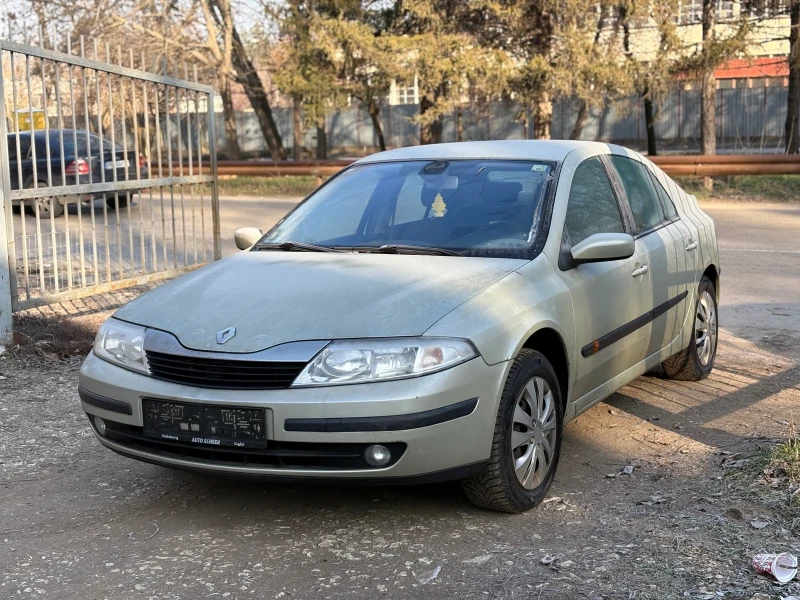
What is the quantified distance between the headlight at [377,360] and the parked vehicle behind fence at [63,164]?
4.04m

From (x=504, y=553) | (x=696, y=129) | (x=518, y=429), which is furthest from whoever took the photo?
(x=696, y=129)

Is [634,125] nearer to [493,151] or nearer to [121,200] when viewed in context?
[121,200]

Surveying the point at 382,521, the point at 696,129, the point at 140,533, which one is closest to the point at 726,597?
the point at 382,521

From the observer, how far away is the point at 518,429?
4.14 metres

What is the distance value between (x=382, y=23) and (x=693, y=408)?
1811cm

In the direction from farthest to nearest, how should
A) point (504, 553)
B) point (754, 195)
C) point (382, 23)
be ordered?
point (382, 23) < point (754, 195) < point (504, 553)

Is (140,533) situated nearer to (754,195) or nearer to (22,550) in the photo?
(22,550)

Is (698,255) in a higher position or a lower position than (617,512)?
higher

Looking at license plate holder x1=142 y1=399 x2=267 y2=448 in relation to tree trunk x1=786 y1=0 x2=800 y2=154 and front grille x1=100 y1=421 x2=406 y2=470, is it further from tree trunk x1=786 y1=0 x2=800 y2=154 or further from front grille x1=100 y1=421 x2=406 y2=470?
tree trunk x1=786 y1=0 x2=800 y2=154

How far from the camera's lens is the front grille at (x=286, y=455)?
12.4 ft

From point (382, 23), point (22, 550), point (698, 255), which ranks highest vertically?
point (382, 23)

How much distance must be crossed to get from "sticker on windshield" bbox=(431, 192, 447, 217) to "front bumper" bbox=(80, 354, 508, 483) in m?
1.24

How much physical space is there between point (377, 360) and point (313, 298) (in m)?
0.50

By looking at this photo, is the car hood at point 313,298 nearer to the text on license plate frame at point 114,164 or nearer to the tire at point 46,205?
the tire at point 46,205
